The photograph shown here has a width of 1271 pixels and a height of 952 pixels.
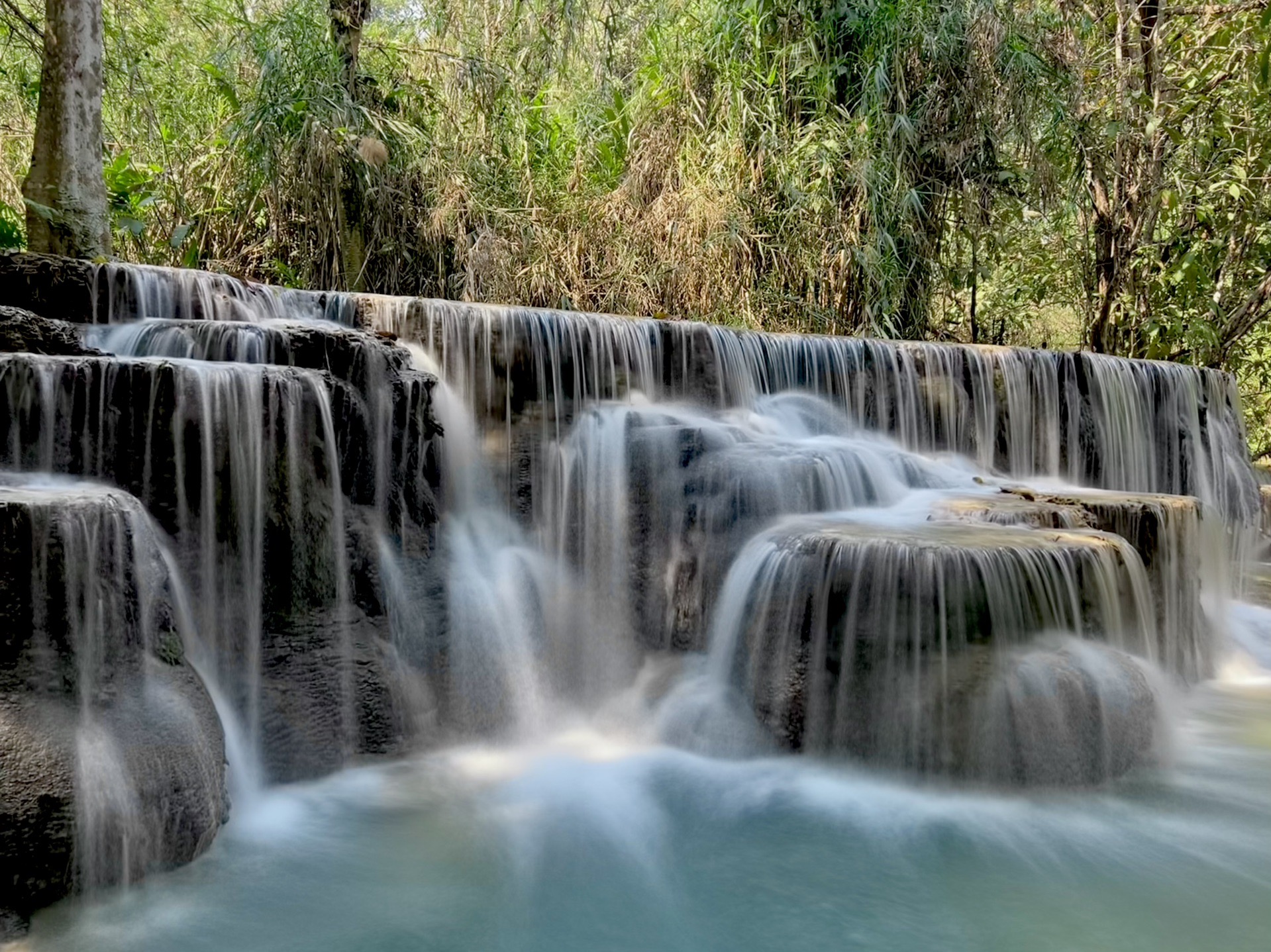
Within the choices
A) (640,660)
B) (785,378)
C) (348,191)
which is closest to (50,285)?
(640,660)

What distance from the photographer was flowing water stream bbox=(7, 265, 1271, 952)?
3.33 meters

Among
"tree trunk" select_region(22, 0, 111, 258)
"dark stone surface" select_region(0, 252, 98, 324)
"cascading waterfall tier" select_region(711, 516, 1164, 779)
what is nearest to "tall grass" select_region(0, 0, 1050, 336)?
"tree trunk" select_region(22, 0, 111, 258)

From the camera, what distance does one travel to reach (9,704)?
302cm

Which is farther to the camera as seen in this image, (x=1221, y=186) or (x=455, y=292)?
(x=1221, y=186)

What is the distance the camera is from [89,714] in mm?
3203

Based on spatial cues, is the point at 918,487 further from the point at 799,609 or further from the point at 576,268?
the point at 576,268

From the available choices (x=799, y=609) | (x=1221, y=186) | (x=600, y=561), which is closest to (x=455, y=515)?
(x=600, y=561)

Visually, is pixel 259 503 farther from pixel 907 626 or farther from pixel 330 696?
pixel 907 626

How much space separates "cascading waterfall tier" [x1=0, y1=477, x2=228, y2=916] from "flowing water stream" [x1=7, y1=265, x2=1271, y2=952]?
9 centimetres

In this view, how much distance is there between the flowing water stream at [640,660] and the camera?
3.33 meters

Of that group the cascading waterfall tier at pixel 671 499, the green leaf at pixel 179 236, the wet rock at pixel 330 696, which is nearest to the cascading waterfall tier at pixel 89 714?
the wet rock at pixel 330 696

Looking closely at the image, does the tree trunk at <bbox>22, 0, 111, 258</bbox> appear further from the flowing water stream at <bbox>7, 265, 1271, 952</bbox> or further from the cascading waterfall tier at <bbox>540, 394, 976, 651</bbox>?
the cascading waterfall tier at <bbox>540, 394, 976, 651</bbox>

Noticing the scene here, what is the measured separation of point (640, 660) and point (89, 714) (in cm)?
276

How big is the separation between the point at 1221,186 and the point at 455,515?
32.3 feet
